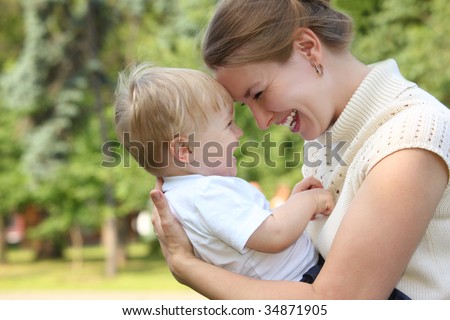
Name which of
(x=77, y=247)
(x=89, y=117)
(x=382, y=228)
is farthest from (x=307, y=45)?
(x=77, y=247)

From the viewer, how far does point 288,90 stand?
96.0 inches

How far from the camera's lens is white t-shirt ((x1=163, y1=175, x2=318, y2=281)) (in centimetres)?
231

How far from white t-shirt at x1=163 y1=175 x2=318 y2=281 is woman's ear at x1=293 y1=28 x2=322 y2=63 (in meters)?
0.48

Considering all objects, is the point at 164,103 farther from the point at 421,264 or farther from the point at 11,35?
the point at 11,35

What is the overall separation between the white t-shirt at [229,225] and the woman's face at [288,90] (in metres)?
0.29

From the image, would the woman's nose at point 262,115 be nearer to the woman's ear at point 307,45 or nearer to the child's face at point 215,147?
the child's face at point 215,147

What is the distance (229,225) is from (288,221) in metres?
0.20

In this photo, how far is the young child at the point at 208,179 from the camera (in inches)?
91.5

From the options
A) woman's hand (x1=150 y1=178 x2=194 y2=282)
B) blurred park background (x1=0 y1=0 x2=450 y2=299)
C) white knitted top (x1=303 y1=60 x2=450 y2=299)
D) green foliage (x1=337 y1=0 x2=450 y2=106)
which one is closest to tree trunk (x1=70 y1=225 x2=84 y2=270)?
blurred park background (x1=0 y1=0 x2=450 y2=299)

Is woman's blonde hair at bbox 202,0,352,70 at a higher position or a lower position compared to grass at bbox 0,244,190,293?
higher

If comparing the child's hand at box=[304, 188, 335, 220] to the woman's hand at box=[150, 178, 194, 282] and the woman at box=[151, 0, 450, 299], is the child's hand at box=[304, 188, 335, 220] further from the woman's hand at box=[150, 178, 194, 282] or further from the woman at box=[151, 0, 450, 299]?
the woman's hand at box=[150, 178, 194, 282]

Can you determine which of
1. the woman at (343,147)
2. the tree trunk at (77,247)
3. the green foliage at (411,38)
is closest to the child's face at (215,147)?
the woman at (343,147)

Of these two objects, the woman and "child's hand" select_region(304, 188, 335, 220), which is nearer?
the woman

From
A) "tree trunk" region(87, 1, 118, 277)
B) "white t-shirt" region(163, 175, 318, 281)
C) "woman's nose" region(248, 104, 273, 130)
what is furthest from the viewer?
"tree trunk" region(87, 1, 118, 277)
